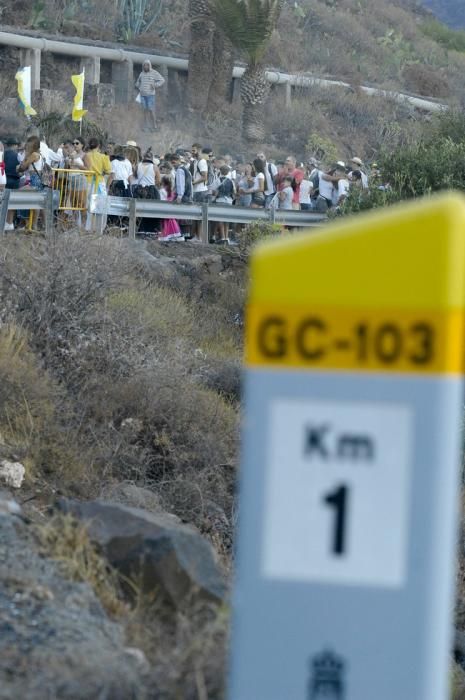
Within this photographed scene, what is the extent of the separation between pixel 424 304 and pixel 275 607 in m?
0.76

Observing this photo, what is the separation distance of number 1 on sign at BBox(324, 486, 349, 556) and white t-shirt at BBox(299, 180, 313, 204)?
1959 centimetres

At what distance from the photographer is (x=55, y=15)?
37.9 m

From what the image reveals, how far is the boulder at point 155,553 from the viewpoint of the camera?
625cm

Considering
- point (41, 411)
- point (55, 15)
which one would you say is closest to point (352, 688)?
point (41, 411)

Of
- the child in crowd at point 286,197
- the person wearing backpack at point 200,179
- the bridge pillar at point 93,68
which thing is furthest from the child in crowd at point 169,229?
the bridge pillar at point 93,68

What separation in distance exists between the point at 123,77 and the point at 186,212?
55.9 ft

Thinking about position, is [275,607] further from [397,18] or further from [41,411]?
[397,18]

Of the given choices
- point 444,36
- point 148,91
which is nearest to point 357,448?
point 148,91

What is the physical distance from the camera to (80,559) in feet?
21.2

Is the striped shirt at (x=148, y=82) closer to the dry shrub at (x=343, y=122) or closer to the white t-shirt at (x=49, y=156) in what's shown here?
the dry shrub at (x=343, y=122)

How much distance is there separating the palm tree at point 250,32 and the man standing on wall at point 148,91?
83.4 inches

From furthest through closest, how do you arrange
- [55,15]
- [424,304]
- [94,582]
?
[55,15] → [94,582] → [424,304]

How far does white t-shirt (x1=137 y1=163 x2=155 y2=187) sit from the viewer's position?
67.8ft

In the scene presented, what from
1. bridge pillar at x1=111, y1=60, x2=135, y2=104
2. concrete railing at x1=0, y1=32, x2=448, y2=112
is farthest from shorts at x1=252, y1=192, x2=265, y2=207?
bridge pillar at x1=111, y1=60, x2=135, y2=104
